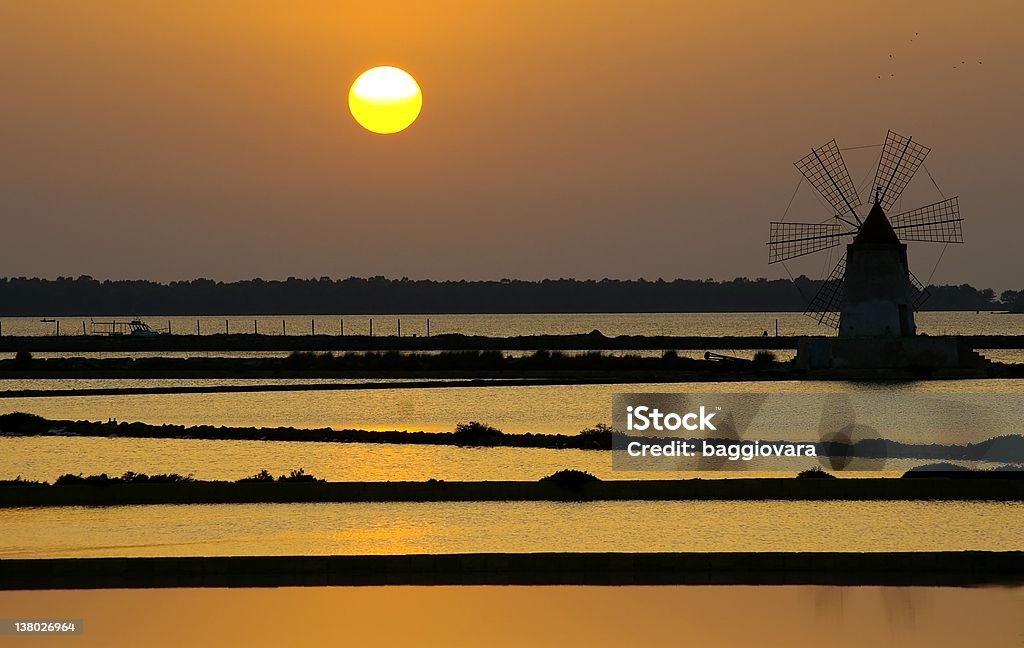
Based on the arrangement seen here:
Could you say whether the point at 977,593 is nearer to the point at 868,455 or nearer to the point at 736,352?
the point at 868,455

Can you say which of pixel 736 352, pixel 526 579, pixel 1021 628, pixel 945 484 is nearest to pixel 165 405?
pixel 945 484

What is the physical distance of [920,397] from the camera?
39.7 metres

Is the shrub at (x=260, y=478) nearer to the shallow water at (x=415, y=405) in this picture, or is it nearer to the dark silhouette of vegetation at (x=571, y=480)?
the dark silhouette of vegetation at (x=571, y=480)

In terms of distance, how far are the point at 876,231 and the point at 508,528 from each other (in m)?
29.8

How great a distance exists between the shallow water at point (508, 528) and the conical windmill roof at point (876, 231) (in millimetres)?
25937

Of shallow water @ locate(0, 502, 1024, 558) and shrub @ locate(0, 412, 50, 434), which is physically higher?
shrub @ locate(0, 412, 50, 434)

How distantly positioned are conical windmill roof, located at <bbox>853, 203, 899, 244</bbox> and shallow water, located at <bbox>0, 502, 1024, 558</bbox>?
25937 millimetres

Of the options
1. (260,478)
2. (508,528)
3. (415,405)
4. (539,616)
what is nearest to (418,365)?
(415,405)

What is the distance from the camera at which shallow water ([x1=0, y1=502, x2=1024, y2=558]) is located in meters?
15.5

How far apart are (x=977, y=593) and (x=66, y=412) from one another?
88.1 ft

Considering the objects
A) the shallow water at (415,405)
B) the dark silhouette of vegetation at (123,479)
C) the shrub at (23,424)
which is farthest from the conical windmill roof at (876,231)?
the dark silhouette of vegetation at (123,479)

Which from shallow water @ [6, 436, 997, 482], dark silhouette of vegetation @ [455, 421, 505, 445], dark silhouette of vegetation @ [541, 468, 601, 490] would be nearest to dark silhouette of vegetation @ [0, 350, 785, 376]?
dark silhouette of vegetation @ [455, 421, 505, 445]

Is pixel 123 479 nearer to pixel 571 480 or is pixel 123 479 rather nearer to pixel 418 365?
pixel 571 480

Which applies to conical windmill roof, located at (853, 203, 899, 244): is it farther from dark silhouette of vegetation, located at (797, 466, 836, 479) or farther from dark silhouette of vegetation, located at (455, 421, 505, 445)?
dark silhouette of vegetation, located at (797, 466, 836, 479)
